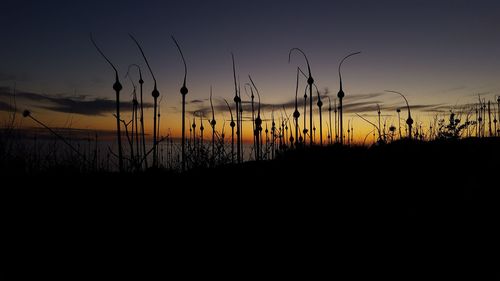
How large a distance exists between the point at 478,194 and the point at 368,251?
1026 mm

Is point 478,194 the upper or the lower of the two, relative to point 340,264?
upper

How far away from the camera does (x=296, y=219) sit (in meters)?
2.25

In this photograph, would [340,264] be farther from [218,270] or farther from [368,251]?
[218,270]

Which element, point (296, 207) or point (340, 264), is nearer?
point (340, 264)

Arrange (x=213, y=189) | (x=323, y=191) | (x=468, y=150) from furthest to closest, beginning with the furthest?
(x=468, y=150)
(x=213, y=189)
(x=323, y=191)

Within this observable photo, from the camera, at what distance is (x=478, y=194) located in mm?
2219

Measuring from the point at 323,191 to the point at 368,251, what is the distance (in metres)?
0.82

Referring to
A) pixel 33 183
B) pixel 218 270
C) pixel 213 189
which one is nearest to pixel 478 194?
pixel 218 270

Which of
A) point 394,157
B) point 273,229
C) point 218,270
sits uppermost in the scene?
point 394,157

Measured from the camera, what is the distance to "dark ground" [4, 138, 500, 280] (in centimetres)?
177

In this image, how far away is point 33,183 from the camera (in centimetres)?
364

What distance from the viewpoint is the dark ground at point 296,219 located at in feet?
5.81

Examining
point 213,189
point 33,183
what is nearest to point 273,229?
point 213,189

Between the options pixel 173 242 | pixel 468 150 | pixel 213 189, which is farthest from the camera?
pixel 468 150
